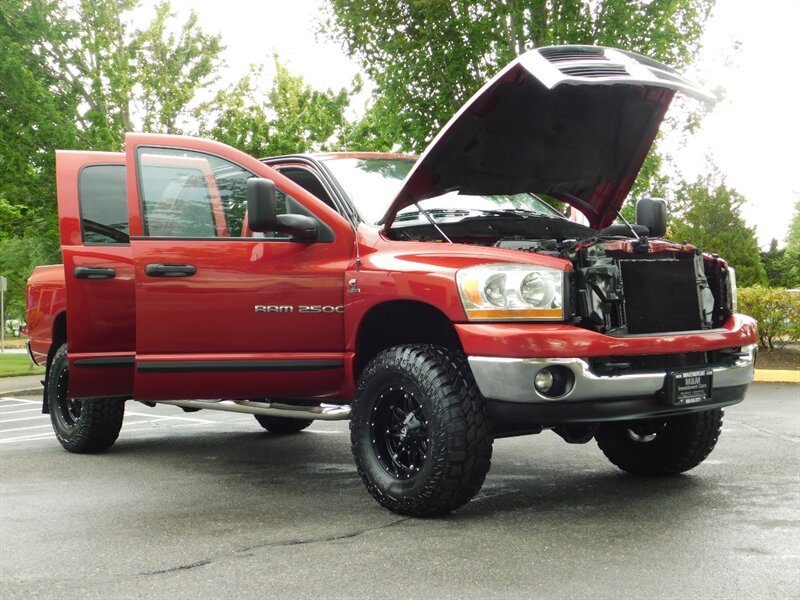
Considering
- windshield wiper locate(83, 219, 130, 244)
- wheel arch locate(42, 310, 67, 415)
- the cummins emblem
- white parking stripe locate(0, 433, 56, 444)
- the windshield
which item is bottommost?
white parking stripe locate(0, 433, 56, 444)

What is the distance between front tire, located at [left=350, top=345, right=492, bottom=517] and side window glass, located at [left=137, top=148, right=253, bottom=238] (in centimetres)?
139

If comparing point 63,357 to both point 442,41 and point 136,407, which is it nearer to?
point 136,407

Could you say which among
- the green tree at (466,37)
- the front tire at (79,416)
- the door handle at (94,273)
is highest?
the green tree at (466,37)

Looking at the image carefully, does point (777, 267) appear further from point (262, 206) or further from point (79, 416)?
point (262, 206)

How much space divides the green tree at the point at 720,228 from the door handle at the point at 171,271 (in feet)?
71.4

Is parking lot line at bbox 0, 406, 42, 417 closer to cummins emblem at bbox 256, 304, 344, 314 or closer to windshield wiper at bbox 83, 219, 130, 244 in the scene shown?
windshield wiper at bbox 83, 219, 130, 244

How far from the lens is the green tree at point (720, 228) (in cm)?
2664

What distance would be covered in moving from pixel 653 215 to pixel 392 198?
6.13 ft

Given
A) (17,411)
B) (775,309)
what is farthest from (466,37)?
(17,411)

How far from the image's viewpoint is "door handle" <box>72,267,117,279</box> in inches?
253

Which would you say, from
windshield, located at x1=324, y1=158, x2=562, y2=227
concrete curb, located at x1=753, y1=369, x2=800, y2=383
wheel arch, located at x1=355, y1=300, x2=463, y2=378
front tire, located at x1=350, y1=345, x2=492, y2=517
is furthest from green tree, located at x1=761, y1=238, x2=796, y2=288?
front tire, located at x1=350, y1=345, x2=492, y2=517

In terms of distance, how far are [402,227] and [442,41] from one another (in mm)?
10690

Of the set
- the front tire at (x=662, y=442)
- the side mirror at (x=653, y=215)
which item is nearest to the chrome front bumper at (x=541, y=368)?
the front tire at (x=662, y=442)

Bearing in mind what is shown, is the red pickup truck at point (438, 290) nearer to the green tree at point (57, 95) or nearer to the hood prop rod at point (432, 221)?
the hood prop rod at point (432, 221)
